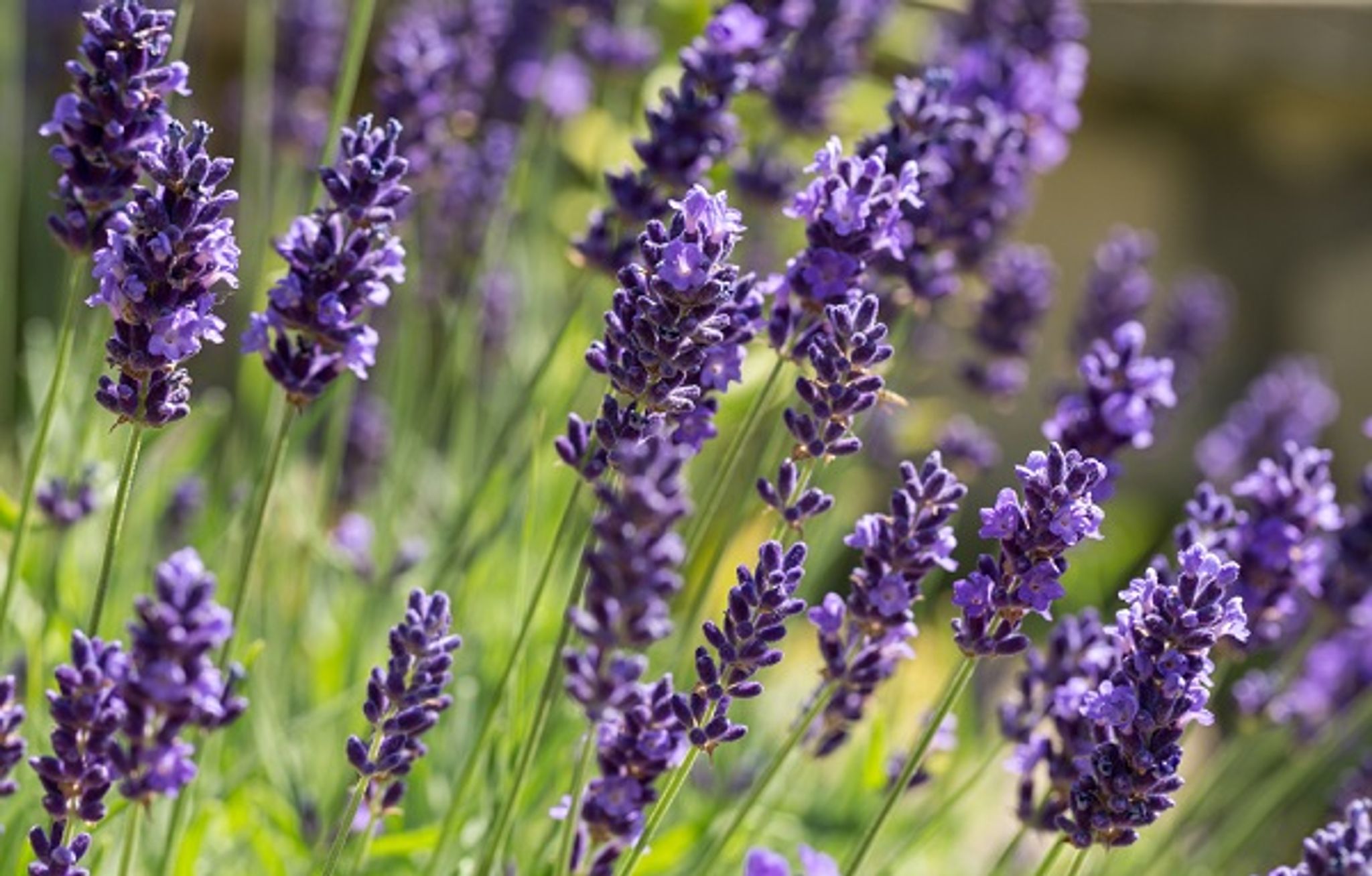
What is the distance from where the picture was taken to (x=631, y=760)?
1631 millimetres

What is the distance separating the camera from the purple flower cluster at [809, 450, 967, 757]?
168 centimetres

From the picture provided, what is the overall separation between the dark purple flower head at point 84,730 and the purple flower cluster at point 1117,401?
3.48 ft

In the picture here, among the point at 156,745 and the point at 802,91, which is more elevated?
the point at 802,91

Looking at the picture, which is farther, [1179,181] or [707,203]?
[1179,181]

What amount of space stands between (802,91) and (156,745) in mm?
1636

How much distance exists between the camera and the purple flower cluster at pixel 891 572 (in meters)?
1.68

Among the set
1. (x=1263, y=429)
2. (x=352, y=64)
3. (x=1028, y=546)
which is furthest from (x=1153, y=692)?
(x=1263, y=429)

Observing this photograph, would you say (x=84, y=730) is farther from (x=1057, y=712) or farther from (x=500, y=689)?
(x=1057, y=712)

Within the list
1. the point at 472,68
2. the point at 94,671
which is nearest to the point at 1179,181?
the point at 472,68

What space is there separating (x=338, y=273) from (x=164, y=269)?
153 mm

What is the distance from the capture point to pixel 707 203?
1600mm

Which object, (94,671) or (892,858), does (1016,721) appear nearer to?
(892,858)

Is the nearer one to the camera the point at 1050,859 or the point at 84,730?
the point at 84,730

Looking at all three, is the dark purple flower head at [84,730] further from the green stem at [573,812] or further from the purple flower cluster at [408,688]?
the green stem at [573,812]
